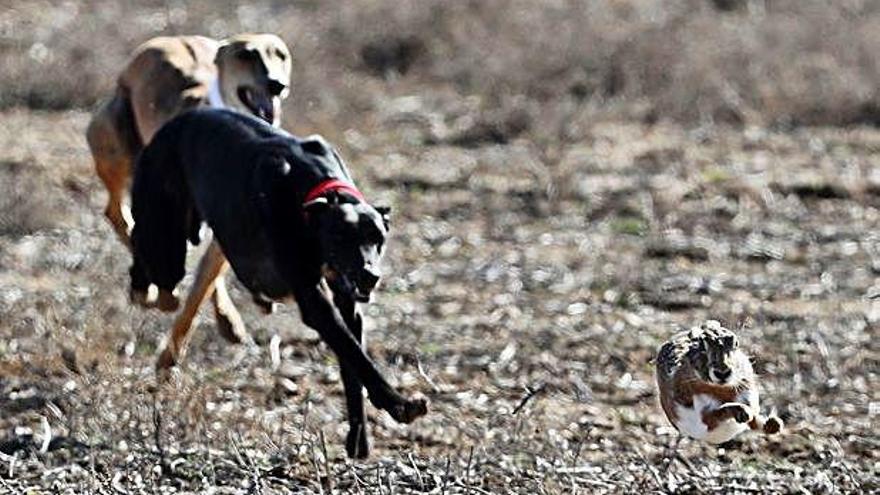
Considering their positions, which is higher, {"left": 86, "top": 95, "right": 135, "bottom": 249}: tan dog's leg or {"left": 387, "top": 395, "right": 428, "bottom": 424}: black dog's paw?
{"left": 387, "top": 395, "right": 428, "bottom": 424}: black dog's paw

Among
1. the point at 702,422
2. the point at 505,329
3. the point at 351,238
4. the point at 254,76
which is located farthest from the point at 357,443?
the point at 505,329

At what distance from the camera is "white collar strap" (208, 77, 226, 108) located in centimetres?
986

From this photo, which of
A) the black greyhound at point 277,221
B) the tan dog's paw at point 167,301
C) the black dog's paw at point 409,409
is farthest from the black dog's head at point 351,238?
the tan dog's paw at point 167,301

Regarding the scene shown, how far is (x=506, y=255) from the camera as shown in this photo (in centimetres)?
1241

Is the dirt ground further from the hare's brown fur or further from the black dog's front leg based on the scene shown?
the hare's brown fur

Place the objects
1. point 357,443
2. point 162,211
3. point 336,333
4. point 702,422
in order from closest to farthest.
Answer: point 702,422, point 336,333, point 357,443, point 162,211

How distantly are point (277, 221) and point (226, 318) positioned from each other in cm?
247

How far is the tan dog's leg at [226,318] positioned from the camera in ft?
31.9

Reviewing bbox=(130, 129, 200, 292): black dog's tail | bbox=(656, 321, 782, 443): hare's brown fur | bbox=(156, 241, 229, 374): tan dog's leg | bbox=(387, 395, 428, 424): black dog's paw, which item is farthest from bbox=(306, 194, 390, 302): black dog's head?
bbox=(156, 241, 229, 374): tan dog's leg

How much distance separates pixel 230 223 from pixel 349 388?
2.23ft

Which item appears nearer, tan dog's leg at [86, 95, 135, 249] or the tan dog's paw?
the tan dog's paw

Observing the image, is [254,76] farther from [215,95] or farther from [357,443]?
[357,443]

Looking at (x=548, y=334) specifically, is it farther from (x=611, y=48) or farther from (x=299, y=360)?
(x=611, y=48)

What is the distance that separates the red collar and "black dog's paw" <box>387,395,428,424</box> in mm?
685
